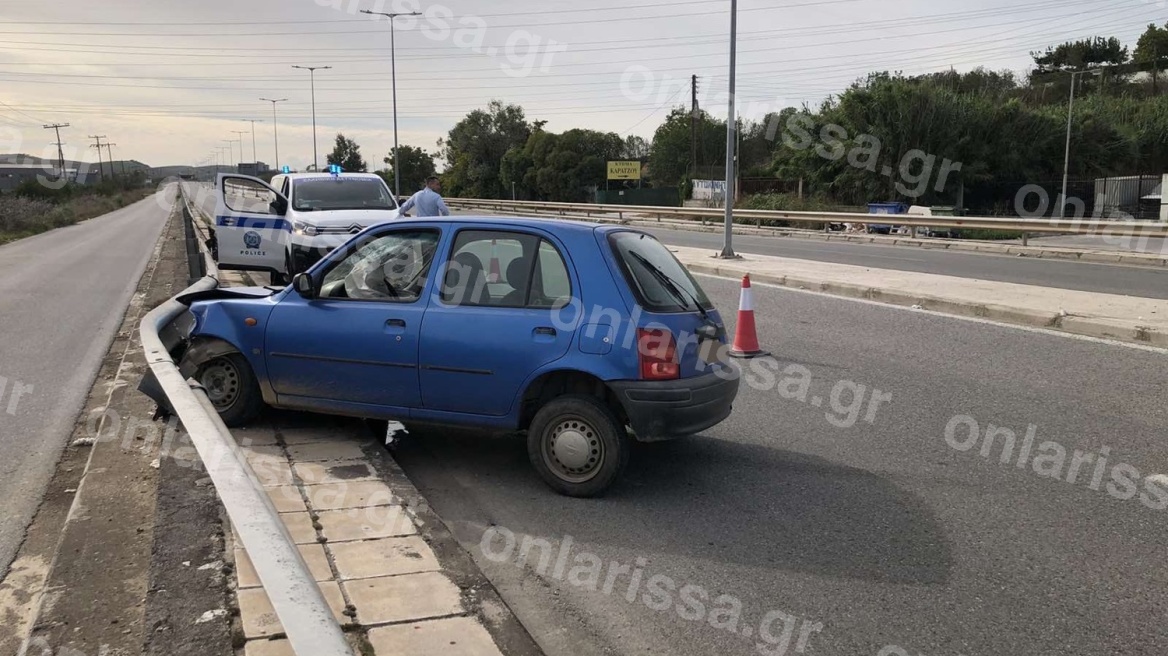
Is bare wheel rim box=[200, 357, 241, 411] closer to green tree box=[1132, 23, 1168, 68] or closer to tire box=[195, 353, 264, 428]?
tire box=[195, 353, 264, 428]

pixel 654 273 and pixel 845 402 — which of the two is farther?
pixel 845 402

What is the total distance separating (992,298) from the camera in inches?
480

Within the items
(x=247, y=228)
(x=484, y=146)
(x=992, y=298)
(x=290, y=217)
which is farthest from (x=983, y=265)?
(x=484, y=146)

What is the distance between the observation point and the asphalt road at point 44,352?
5.70 m

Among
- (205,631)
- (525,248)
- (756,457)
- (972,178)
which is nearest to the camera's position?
(205,631)

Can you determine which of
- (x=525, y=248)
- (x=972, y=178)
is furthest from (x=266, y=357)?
(x=972, y=178)

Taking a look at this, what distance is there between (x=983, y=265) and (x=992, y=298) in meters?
7.76

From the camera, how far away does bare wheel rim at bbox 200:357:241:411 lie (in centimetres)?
614

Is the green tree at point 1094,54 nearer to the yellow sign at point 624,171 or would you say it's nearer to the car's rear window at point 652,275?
the yellow sign at point 624,171

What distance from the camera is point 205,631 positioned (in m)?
3.33

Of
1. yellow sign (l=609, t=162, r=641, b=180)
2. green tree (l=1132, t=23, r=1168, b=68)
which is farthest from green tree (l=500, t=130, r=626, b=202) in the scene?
green tree (l=1132, t=23, r=1168, b=68)

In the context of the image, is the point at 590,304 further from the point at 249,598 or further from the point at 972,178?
the point at 972,178

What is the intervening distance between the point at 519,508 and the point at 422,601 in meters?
1.34

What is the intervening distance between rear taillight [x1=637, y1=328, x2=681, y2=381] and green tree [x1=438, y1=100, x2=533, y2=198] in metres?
78.3
